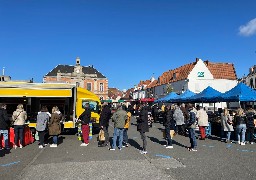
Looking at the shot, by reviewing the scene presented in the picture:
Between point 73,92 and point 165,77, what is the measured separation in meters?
49.1

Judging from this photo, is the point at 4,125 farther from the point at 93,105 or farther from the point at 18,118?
the point at 93,105

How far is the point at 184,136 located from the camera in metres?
14.6

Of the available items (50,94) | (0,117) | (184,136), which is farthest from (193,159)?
(50,94)

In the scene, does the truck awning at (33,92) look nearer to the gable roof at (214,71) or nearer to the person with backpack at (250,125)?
the person with backpack at (250,125)

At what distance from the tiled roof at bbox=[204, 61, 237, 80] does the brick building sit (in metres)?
31.1

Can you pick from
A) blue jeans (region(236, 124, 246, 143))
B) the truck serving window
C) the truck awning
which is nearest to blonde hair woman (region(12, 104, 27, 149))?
the truck awning

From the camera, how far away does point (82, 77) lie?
73.6 metres

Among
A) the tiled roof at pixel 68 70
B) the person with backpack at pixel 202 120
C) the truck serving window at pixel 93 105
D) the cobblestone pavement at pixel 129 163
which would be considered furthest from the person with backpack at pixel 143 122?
the tiled roof at pixel 68 70

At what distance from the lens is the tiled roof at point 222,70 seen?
174 ft

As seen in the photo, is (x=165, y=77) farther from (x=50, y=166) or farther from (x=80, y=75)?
(x=50, y=166)

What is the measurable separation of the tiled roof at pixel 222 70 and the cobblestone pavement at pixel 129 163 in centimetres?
4401

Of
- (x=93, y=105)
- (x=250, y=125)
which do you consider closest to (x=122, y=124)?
(x=250, y=125)

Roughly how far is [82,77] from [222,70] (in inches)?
1450

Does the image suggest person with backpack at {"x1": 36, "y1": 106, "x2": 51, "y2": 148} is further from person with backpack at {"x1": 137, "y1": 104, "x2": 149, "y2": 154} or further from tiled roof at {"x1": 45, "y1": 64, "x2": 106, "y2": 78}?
tiled roof at {"x1": 45, "y1": 64, "x2": 106, "y2": 78}
